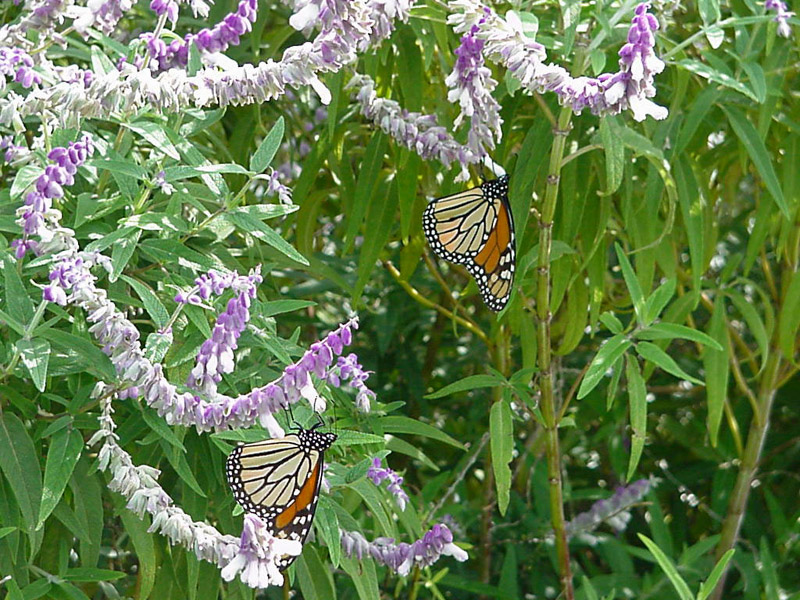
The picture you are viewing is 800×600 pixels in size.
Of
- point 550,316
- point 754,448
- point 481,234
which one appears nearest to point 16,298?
point 481,234

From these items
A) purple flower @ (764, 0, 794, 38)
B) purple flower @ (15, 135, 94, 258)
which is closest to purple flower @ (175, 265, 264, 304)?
purple flower @ (15, 135, 94, 258)

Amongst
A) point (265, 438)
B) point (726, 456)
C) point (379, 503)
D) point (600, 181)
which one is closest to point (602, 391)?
point (726, 456)

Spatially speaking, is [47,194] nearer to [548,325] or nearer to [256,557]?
[256,557]

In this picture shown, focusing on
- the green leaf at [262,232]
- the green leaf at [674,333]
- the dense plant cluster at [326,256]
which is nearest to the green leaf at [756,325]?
the dense plant cluster at [326,256]

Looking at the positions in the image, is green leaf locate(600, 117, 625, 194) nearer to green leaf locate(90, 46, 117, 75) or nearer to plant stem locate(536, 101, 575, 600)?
plant stem locate(536, 101, 575, 600)

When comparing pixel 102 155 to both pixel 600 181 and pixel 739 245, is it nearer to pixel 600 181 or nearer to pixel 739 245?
pixel 600 181

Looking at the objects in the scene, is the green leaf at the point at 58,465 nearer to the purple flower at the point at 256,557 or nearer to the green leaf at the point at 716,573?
the purple flower at the point at 256,557
